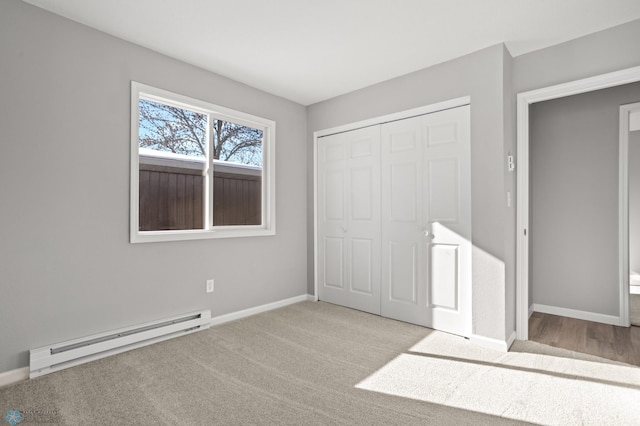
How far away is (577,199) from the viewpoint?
3.52 metres

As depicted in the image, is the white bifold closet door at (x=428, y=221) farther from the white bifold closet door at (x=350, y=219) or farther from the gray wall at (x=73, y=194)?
the gray wall at (x=73, y=194)

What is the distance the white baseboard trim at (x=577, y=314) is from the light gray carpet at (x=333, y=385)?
114cm

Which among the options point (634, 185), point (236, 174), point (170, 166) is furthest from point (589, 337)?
point (170, 166)

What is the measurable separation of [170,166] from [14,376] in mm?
1873

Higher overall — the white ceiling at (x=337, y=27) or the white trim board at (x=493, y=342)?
the white ceiling at (x=337, y=27)

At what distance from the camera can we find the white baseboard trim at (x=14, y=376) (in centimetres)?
210

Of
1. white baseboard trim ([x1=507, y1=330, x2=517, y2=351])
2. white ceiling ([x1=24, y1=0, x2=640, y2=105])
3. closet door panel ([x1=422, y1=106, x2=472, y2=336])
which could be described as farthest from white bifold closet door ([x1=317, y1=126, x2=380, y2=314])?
white baseboard trim ([x1=507, y1=330, x2=517, y2=351])

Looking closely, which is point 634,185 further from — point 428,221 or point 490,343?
point 490,343

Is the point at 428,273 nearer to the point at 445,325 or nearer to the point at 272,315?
the point at 445,325

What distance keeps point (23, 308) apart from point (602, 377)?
3.97 meters

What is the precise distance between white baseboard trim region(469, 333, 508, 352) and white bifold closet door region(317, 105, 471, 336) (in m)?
0.09

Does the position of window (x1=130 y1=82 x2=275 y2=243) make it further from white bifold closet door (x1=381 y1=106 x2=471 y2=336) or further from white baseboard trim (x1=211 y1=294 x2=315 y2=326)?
white bifold closet door (x1=381 y1=106 x2=471 y2=336)

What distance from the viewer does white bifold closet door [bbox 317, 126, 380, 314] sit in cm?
364

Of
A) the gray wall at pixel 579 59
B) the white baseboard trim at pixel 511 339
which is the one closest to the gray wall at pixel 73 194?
the white baseboard trim at pixel 511 339
